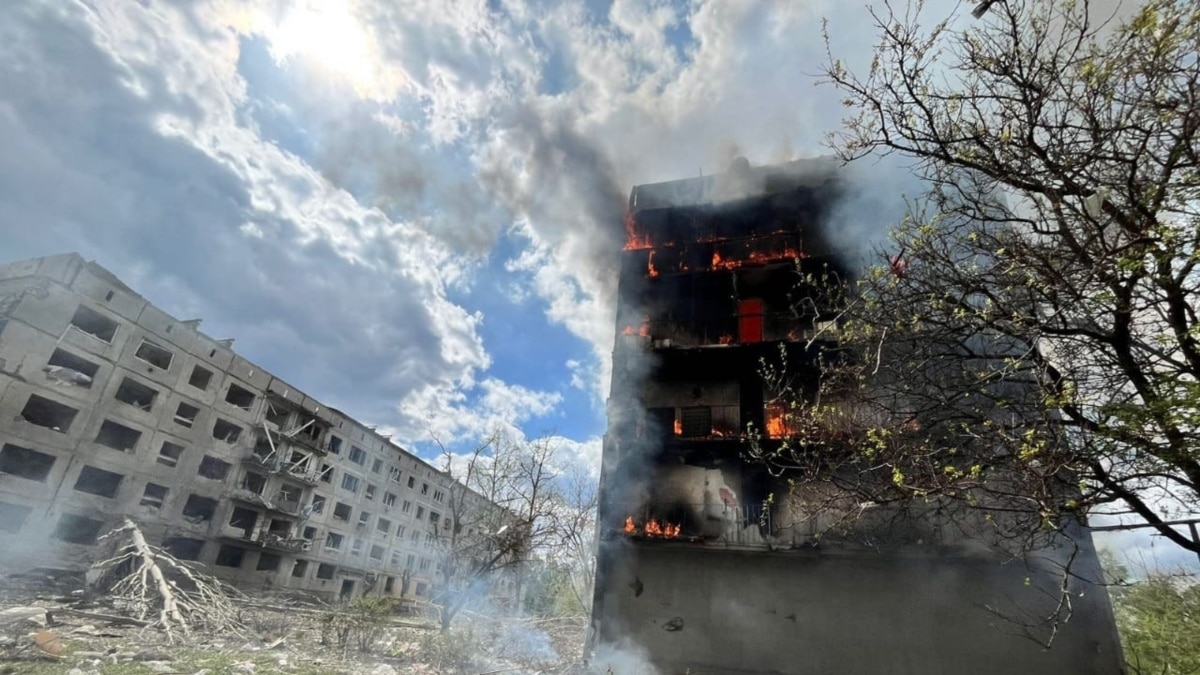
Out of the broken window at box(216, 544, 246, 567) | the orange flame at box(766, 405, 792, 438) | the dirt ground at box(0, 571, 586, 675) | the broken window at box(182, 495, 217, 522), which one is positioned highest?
the orange flame at box(766, 405, 792, 438)

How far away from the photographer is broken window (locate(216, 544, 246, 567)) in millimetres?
28688

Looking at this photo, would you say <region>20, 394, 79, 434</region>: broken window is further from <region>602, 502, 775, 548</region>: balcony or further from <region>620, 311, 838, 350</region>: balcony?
<region>620, 311, 838, 350</region>: balcony

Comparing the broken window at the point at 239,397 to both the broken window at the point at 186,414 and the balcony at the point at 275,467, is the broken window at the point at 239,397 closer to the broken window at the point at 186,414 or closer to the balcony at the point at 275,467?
the broken window at the point at 186,414

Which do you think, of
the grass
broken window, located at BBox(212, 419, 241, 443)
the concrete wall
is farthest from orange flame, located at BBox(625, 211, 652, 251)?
broken window, located at BBox(212, 419, 241, 443)

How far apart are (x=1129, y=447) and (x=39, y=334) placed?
110 ft

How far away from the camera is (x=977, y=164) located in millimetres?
5320

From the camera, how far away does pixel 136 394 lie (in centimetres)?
2561

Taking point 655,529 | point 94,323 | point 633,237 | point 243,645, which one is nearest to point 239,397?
point 94,323

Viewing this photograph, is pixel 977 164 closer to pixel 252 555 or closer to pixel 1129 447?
pixel 1129 447

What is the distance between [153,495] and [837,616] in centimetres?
3311

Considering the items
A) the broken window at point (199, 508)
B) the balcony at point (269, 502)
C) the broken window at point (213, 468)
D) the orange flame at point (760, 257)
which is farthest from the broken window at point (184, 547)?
the orange flame at point (760, 257)

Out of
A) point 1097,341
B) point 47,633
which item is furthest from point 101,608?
point 1097,341

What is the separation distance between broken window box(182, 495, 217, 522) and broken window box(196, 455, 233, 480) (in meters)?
1.30

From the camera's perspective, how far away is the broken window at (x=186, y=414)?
2716 centimetres
